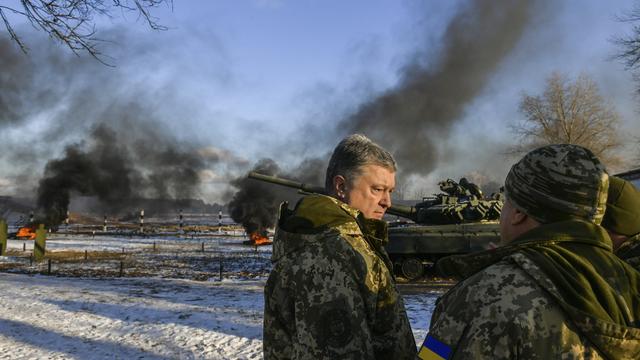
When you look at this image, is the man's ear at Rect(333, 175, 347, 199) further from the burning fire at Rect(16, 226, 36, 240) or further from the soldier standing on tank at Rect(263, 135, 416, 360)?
the burning fire at Rect(16, 226, 36, 240)

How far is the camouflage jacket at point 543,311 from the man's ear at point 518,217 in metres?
0.12

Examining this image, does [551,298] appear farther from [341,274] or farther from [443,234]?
[443,234]

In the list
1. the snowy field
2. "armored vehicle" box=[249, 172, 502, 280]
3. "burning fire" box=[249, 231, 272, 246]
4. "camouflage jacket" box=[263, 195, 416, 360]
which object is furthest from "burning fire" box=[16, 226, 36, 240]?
"camouflage jacket" box=[263, 195, 416, 360]

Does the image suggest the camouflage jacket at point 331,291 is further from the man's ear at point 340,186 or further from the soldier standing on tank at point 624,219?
the soldier standing on tank at point 624,219

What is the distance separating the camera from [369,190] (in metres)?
1.87

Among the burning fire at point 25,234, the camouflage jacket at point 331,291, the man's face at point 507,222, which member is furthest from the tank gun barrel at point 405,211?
the burning fire at point 25,234

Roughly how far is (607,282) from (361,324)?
692 millimetres

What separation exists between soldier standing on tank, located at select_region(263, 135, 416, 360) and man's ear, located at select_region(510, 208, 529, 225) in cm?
50

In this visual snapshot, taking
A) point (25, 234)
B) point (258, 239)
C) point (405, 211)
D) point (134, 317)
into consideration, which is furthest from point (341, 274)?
point (25, 234)

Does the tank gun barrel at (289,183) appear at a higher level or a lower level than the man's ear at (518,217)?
Answer: higher

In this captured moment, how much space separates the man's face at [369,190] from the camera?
6.08 feet

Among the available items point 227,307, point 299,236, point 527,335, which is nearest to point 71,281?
point 227,307

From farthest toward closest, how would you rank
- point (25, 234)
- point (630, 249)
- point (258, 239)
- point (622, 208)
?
point (25, 234), point (258, 239), point (630, 249), point (622, 208)

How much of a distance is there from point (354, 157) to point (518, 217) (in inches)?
26.4
